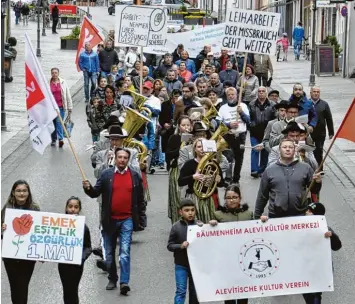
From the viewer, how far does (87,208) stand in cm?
1833


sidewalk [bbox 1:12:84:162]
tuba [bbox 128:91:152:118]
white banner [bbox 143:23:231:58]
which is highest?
white banner [bbox 143:23:231:58]

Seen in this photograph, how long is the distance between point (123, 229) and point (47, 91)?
1656 mm

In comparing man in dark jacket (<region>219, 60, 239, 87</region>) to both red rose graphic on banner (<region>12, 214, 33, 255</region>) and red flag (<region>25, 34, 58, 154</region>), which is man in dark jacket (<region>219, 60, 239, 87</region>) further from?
red rose graphic on banner (<region>12, 214, 33, 255</region>)

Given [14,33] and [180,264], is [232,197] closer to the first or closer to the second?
[180,264]

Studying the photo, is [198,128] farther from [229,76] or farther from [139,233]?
[229,76]

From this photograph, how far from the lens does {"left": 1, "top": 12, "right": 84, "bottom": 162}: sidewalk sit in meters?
26.1

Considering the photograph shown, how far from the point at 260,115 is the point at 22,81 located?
19.0 metres

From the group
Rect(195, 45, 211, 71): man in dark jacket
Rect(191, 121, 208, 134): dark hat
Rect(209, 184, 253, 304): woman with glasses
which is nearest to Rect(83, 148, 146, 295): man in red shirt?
Rect(209, 184, 253, 304): woman with glasses

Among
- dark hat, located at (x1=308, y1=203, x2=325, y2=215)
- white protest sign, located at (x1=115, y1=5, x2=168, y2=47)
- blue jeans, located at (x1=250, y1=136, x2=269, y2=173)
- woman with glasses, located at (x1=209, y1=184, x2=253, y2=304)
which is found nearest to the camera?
woman with glasses, located at (x1=209, y1=184, x2=253, y2=304)

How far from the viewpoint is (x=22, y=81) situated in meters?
39.0

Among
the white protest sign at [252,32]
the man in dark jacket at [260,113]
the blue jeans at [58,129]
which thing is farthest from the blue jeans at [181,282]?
the blue jeans at [58,129]

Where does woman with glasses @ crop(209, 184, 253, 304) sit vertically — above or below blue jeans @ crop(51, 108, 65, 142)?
above

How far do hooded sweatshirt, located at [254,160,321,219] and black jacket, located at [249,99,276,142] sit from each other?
7695 millimetres

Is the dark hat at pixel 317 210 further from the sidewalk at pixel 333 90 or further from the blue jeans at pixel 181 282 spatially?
the sidewalk at pixel 333 90
